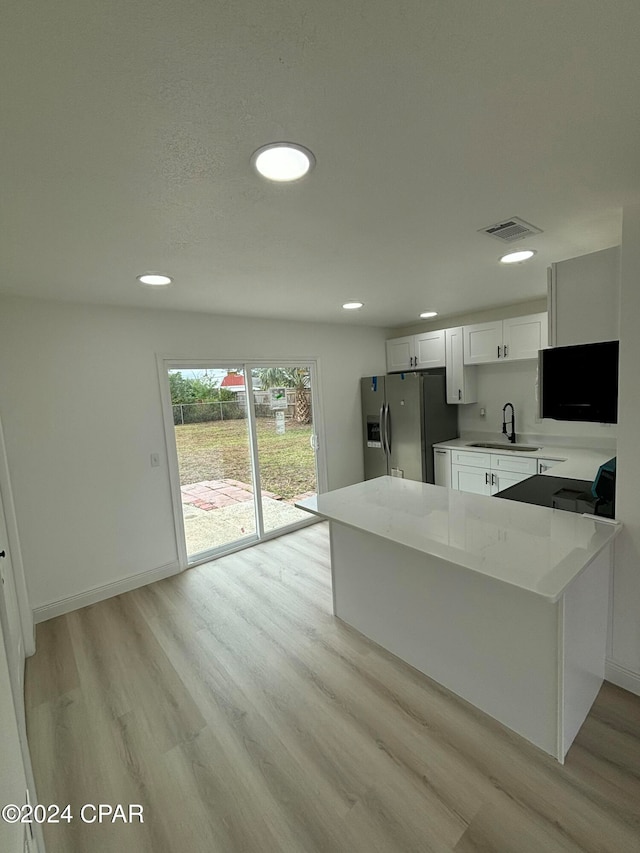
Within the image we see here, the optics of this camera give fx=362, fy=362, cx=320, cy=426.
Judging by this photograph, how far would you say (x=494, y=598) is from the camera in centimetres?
170

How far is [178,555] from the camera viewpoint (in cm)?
339

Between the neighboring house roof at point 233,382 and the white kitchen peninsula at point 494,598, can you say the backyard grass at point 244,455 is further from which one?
the white kitchen peninsula at point 494,598

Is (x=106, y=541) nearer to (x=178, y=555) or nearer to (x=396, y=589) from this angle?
(x=178, y=555)

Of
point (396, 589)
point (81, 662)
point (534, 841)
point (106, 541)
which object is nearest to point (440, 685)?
point (396, 589)

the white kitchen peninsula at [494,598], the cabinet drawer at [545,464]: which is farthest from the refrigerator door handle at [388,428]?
the white kitchen peninsula at [494,598]

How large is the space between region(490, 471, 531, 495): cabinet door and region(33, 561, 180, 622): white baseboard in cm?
324

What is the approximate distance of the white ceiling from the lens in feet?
2.48

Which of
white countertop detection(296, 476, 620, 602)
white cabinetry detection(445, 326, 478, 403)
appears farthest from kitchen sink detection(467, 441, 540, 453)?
white countertop detection(296, 476, 620, 602)

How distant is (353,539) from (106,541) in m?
2.10

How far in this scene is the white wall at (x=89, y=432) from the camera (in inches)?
104

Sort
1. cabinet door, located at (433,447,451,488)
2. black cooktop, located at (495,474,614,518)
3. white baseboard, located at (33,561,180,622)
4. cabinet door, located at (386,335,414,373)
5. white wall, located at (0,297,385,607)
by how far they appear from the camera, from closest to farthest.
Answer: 1. black cooktop, located at (495,474,614,518)
2. white wall, located at (0,297,385,607)
3. white baseboard, located at (33,561,180,622)
4. cabinet door, located at (433,447,451,488)
5. cabinet door, located at (386,335,414,373)

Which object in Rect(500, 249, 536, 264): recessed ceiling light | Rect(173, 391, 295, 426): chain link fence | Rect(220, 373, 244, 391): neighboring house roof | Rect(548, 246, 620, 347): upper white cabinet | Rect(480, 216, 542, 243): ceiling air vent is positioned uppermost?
Rect(500, 249, 536, 264): recessed ceiling light

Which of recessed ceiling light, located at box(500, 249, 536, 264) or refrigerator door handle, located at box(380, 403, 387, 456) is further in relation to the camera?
refrigerator door handle, located at box(380, 403, 387, 456)

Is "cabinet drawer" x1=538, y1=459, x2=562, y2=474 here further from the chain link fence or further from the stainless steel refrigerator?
the chain link fence
